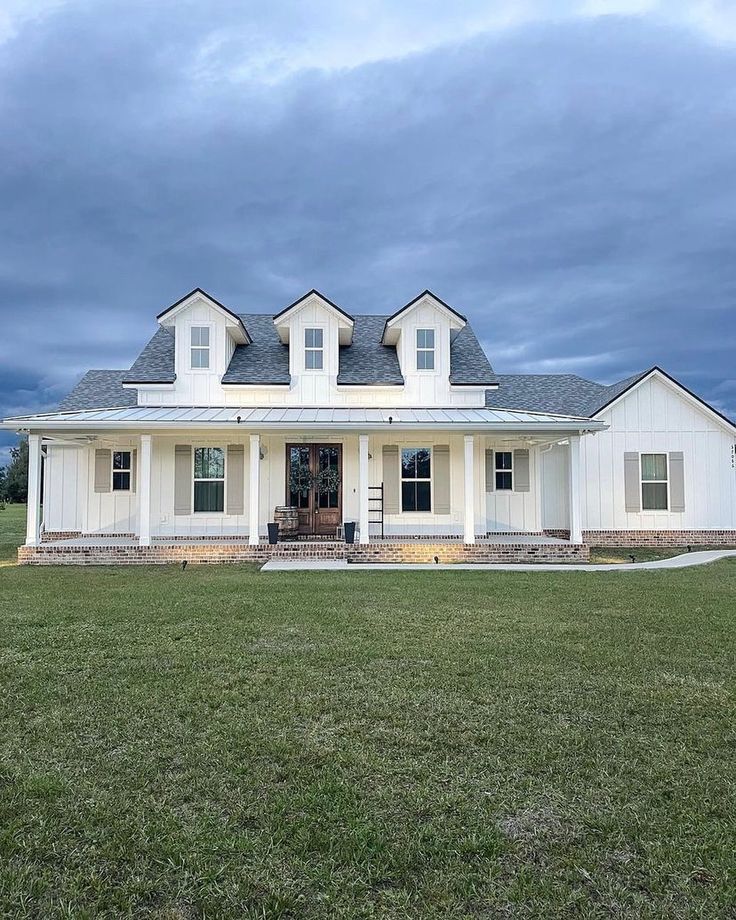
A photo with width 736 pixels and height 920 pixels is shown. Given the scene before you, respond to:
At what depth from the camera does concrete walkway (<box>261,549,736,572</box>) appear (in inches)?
457

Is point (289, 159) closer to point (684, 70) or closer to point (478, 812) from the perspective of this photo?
point (684, 70)

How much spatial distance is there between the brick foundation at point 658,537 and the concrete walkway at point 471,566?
10.1 ft

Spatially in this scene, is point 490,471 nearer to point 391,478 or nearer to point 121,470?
point 391,478

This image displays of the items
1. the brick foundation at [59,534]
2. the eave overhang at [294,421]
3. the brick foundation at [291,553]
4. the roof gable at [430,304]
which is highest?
the roof gable at [430,304]

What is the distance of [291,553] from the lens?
13297 mm

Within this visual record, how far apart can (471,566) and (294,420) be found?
5.48 m

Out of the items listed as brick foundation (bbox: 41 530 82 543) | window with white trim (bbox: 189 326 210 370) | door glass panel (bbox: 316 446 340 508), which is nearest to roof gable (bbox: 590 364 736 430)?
door glass panel (bbox: 316 446 340 508)

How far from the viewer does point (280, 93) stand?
25047 mm

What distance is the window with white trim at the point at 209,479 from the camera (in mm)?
15406

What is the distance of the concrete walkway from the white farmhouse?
43.9 inches

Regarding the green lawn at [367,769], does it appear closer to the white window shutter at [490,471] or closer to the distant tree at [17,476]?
the white window shutter at [490,471]

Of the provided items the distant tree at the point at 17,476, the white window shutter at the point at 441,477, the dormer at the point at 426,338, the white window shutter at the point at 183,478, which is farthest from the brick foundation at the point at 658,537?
the distant tree at the point at 17,476

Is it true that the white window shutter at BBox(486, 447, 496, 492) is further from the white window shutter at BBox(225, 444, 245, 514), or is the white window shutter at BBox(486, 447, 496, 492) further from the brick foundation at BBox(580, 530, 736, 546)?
the white window shutter at BBox(225, 444, 245, 514)

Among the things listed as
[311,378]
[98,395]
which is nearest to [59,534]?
[98,395]
